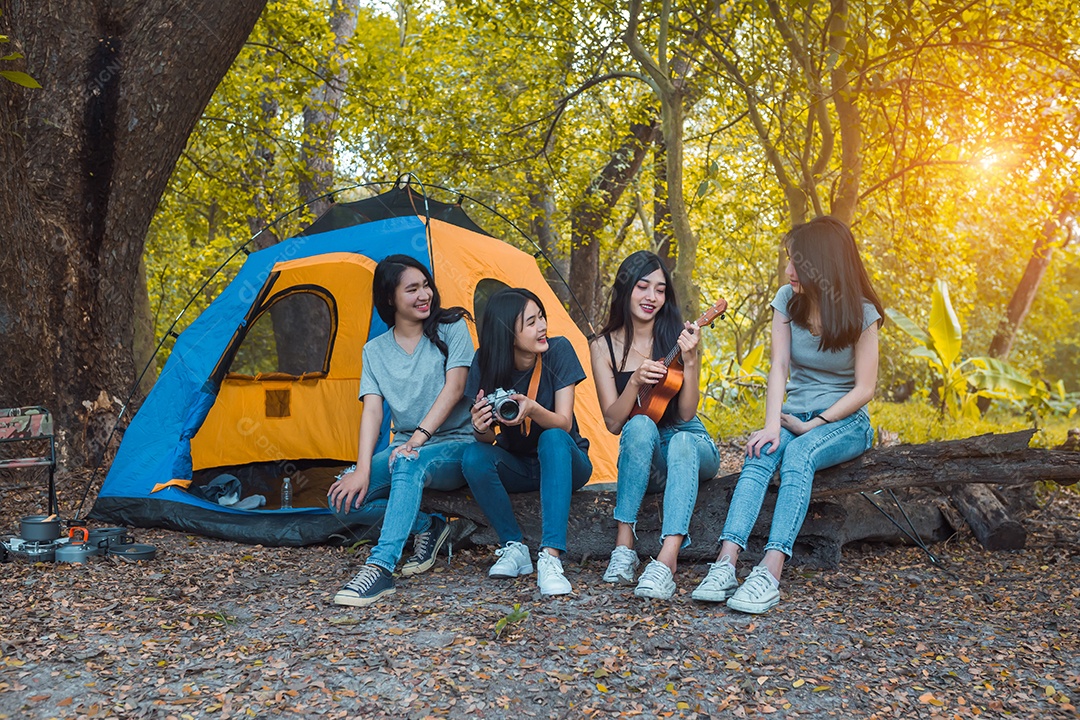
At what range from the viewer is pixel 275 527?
13.3 feet

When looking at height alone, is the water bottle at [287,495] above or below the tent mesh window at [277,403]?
below

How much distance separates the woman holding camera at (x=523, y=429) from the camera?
3.29 m

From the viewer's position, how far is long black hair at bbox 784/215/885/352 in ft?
10.8

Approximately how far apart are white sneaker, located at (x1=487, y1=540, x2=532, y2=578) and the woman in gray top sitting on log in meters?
0.69

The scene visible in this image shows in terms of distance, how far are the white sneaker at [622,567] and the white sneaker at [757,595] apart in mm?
411

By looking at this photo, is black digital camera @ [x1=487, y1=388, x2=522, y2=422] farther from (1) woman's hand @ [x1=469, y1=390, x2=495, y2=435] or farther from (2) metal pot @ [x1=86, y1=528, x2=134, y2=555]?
(2) metal pot @ [x1=86, y1=528, x2=134, y2=555]

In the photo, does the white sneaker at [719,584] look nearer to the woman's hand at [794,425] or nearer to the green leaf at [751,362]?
the woman's hand at [794,425]

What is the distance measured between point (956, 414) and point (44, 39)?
8.06m

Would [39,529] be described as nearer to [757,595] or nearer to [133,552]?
[133,552]

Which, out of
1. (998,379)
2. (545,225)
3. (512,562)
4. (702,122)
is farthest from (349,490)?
(702,122)

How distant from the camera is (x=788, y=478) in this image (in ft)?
10.3

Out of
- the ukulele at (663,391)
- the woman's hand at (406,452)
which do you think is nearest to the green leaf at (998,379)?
the ukulele at (663,391)

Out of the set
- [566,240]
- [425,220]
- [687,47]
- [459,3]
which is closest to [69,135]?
[425,220]

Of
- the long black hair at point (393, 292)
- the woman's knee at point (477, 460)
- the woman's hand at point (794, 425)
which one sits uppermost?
the long black hair at point (393, 292)
